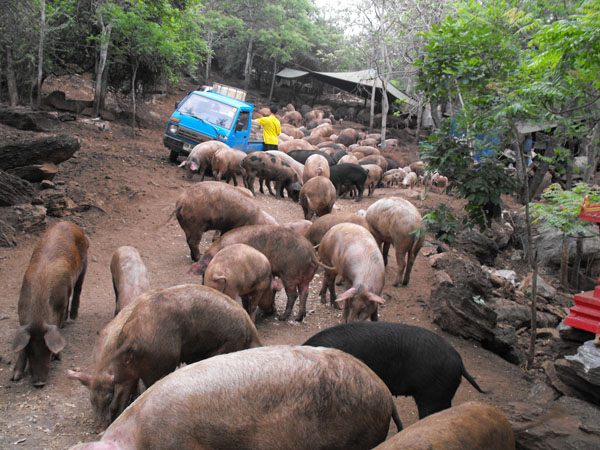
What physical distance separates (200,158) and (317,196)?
367 cm

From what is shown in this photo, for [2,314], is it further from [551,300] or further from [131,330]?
[551,300]

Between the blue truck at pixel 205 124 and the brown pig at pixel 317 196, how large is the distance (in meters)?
4.31

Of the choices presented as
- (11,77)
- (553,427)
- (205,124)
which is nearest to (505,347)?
(553,427)

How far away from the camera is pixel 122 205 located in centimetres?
986

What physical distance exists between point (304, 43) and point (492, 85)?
3091cm

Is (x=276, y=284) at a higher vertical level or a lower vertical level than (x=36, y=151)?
lower

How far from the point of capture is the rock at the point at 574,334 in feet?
17.6

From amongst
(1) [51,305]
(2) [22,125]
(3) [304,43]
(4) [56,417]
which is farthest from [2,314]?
(3) [304,43]

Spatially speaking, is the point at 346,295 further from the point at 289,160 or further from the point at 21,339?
the point at 289,160

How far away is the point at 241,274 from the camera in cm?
543

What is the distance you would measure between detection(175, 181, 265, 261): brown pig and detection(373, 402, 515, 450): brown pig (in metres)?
5.25

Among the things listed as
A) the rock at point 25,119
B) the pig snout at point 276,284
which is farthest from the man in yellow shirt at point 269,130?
the pig snout at point 276,284

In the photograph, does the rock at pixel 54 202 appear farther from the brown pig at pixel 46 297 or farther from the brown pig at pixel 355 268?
the brown pig at pixel 355 268

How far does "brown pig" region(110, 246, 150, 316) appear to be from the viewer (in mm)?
5203
